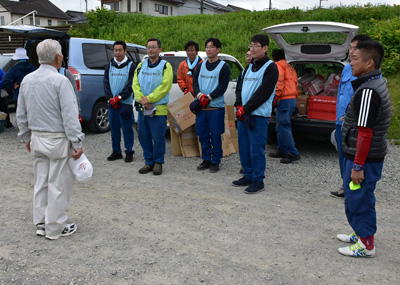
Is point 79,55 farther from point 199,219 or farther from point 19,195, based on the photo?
point 199,219

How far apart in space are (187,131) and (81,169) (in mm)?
3545

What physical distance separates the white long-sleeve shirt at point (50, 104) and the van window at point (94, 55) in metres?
4.84

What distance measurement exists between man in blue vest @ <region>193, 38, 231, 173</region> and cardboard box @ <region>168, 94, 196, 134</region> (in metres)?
0.53

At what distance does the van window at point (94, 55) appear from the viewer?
8.13 meters

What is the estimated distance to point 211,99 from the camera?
5836 mm

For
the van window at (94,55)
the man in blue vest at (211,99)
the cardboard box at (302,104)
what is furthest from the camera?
the van window at (94,55)

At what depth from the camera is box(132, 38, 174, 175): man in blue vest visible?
5.74 metres

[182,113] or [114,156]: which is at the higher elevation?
[182,113]

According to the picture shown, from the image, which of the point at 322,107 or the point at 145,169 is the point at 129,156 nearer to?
the point at 145,169

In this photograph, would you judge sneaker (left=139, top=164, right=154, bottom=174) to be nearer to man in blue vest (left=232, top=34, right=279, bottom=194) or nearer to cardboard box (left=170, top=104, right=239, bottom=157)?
cardboard box (left=170, top=104, right=239, bottom=157)

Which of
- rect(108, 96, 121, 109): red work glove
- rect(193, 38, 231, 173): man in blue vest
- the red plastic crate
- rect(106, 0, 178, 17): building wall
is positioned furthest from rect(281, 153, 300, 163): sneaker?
rect(106, 0, 178, 17): building wall

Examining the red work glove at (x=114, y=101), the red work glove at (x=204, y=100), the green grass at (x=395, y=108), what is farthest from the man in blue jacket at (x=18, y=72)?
the green grass at (x=395, y=108)

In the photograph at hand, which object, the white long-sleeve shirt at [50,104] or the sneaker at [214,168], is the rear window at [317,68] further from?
the white long-sleeve shirt at [50,104]

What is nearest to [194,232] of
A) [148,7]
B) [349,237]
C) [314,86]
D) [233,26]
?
[349,237]
